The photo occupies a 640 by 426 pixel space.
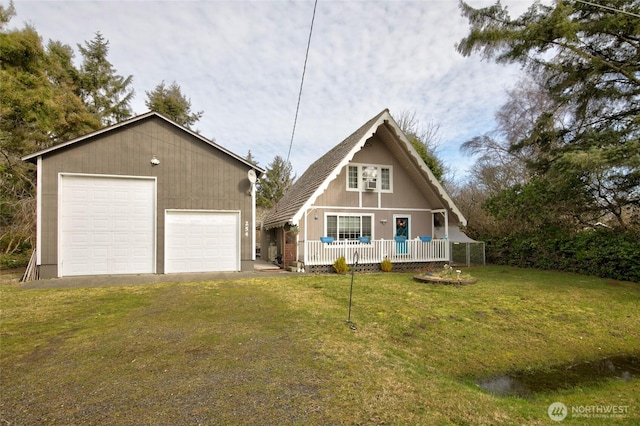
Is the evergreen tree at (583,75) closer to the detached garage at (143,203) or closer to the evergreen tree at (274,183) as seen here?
the detached garage at (143,203)

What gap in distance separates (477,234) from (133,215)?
17771 millimetres

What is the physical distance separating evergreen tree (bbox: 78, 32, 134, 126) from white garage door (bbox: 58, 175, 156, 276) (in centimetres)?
A: 1972

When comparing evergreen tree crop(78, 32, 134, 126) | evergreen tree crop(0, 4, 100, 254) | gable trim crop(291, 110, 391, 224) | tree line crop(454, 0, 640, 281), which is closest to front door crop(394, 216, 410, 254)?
gable trim crop(291, 110, 391, 224)

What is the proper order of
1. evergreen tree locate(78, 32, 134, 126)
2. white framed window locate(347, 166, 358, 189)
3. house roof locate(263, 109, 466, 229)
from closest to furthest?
house roof locate(263, 109, 466, 229), white framed window locate(347, 166, 358, 189), evergreen tree locate(78, 32, 134, 126)

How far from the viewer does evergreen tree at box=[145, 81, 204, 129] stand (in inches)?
1190

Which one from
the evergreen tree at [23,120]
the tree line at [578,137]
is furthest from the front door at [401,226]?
the evergreen tree at [23,120]

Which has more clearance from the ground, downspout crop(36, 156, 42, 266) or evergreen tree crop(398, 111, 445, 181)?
evergreen tree crop(398, 111, 445, 181)

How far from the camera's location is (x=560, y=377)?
175 inches

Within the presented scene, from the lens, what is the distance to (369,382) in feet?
11.9

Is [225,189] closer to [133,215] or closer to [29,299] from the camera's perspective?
[133,215]

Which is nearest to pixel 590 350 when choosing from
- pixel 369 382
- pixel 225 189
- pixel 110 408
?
pixel 369 382

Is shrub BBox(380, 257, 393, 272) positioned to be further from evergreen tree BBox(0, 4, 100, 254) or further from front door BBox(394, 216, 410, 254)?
evergreen tree BBox(0, 4, 100, 254)

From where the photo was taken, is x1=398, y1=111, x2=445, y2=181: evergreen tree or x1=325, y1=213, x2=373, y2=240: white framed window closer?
x1=325, y1=213, x2=373, y2=240: white framed window

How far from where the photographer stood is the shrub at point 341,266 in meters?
12.6
